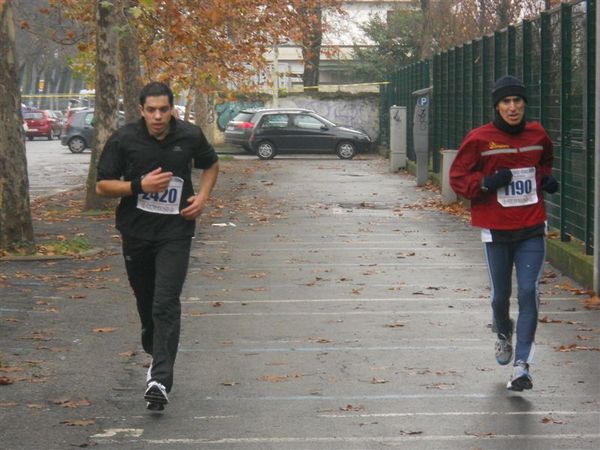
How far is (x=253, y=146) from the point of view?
47.3 m

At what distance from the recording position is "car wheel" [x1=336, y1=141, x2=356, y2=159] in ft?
155

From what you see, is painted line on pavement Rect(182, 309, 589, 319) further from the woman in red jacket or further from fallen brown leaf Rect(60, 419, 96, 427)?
fallen brown leaf Rect(60, 419, 96, 427)

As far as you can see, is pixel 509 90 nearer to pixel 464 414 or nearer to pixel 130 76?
pixel 464 414

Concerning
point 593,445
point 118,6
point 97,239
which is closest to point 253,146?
point 118,6

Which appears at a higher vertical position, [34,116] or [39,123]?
[34,116]

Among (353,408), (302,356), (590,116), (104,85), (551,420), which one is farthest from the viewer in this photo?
(104,85)

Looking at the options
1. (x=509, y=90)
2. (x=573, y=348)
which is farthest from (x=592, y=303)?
(x=509, y=90)

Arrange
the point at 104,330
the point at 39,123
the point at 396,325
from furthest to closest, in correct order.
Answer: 1. the point at 39,123
2. the point at 396,325
3. the point at 104,330

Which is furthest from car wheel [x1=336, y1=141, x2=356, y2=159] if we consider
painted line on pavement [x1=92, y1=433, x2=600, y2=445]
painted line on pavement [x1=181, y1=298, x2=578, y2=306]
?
painted line on pavement [x1=92, y1=433, x2=600, y2=445]

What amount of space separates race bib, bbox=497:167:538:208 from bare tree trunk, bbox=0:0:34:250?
28.5 feet

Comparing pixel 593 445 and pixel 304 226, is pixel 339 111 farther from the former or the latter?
pixel 593 445

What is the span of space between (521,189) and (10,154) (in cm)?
896

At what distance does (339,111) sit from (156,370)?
48140 millimetres

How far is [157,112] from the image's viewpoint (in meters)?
8.15
